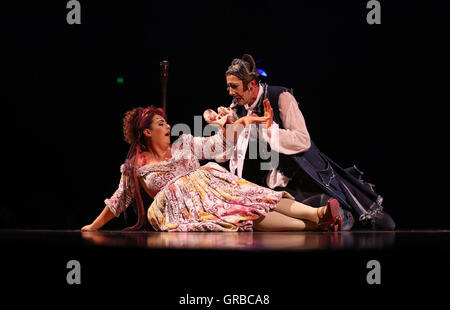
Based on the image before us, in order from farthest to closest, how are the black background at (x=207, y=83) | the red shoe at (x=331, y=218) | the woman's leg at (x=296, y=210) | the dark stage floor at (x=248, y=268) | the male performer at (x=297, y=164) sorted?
the black background at (x=207, y=83), the male performer at (x=297, y=164), the woman's leg at (x=296, y=210), the red shoe at (x=331, y=218), the dark stage floor at (x=248, y=268)

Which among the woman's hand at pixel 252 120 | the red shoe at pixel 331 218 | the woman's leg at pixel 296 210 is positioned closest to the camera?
the red shoe at pixel 331 218

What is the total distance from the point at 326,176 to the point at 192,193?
867 mm

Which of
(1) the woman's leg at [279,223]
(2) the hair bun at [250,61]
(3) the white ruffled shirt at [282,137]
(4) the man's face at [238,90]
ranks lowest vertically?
(1) the woman's leg at [279,223]

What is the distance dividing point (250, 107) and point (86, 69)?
1.45 metres

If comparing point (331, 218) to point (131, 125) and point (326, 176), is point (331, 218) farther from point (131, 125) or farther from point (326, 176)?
point (131, 125)

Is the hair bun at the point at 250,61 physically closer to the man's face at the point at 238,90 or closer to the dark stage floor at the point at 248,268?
the man's face at the point at 238,90

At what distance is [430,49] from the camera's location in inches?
140

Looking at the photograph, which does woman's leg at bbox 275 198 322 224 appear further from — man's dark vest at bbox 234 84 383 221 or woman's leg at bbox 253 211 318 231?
man's dark vest at bbox 234 84 383 221

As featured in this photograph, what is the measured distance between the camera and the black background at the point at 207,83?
3545 mm

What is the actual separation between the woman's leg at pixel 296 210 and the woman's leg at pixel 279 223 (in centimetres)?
3

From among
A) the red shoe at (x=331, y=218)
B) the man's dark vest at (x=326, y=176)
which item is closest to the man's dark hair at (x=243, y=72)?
the man's dark vest at (x=326, y=176)

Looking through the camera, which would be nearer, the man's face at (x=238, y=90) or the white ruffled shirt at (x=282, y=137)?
the white ruffled shirt at (x=282, y=137)
